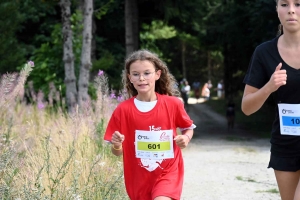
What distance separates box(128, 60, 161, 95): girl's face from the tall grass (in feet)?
2.21

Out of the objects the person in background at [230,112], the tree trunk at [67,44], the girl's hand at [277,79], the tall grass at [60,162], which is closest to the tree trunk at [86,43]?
the tree trunk at [67,44]

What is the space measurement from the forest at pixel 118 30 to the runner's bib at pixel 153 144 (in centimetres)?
913

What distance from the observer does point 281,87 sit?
11.8ft

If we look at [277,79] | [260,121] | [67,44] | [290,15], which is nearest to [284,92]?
[277,79]

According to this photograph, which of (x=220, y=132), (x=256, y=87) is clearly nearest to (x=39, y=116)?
(x=256, y=87)

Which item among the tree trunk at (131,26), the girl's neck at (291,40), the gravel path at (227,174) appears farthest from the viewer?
the tree trunk at (131,26)

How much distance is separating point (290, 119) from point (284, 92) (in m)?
0.16

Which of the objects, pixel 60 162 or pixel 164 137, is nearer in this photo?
pixel 164 137

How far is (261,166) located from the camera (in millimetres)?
10828

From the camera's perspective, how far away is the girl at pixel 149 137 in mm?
4258

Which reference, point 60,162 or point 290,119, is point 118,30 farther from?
point 290,119

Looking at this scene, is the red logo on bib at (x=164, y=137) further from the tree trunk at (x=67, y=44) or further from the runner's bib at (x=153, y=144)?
the tree trunk at (x=67, y=44)

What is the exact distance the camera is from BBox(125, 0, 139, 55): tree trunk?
2055cm

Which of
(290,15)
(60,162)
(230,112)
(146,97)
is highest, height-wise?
(290,15)
